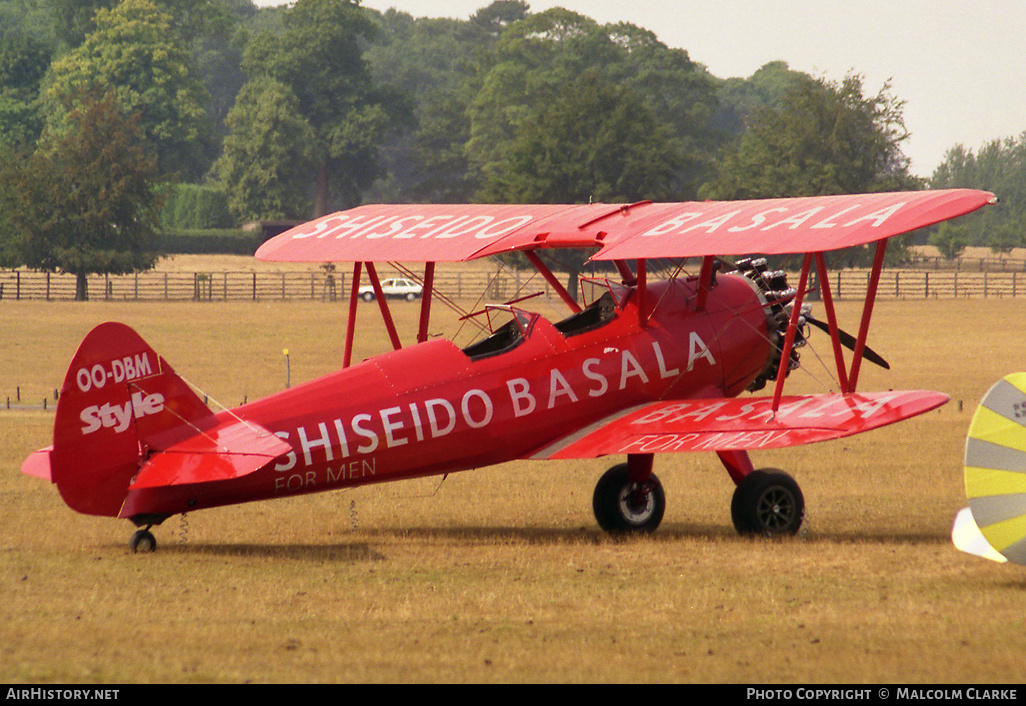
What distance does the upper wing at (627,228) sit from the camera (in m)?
11.3

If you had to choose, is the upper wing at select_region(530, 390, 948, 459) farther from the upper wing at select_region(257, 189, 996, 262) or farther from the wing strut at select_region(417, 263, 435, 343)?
the wing strut at select_region(417, 263, 435, 343)

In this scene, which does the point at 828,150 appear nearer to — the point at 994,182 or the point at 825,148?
the point at 825,148

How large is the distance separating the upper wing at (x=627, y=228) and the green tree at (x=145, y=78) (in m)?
78.4

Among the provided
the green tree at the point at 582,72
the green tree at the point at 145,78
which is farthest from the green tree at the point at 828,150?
A: the green tree at the point at 145,78

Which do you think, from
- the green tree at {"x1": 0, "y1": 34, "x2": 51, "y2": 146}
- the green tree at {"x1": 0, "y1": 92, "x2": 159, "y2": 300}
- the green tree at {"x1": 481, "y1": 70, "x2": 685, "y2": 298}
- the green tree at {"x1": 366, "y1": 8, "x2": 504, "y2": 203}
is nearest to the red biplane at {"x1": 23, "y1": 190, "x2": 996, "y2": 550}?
the green tree at {"x1": 481, "y1": 70, "x2": 685, "y2": 298}

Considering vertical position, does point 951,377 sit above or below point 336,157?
Answer: below

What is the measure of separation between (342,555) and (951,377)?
2425cm

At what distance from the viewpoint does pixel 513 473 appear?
18906mm

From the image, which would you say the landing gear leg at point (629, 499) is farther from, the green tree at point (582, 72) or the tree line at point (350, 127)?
the green tree at point (582, 72)

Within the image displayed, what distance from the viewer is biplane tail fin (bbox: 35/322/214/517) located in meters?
10.6

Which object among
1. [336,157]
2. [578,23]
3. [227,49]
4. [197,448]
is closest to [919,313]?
[197,448]

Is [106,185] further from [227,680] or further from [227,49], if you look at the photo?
[227,49]

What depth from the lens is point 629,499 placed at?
526 inches

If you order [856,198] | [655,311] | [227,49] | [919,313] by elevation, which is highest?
[227,49]
